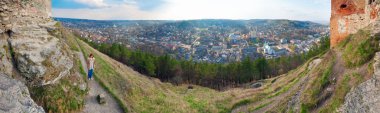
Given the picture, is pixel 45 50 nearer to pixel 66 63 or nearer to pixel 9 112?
pixel 66 63

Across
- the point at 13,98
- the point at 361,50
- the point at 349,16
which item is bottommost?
the point at 13,98

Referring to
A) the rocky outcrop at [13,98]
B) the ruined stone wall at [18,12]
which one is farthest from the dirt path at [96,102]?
the rocky outcrop at [13,98]

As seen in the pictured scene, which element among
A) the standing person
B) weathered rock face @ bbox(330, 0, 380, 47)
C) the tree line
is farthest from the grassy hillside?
the tree line

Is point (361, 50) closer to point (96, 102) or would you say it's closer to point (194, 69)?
point (96, 102)

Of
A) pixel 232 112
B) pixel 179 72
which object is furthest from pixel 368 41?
pixel 179 72

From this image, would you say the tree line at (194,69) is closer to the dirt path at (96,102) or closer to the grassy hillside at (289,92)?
the grassy hillside at (289,92)

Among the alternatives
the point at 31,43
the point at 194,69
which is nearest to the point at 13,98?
the point at 31,43
